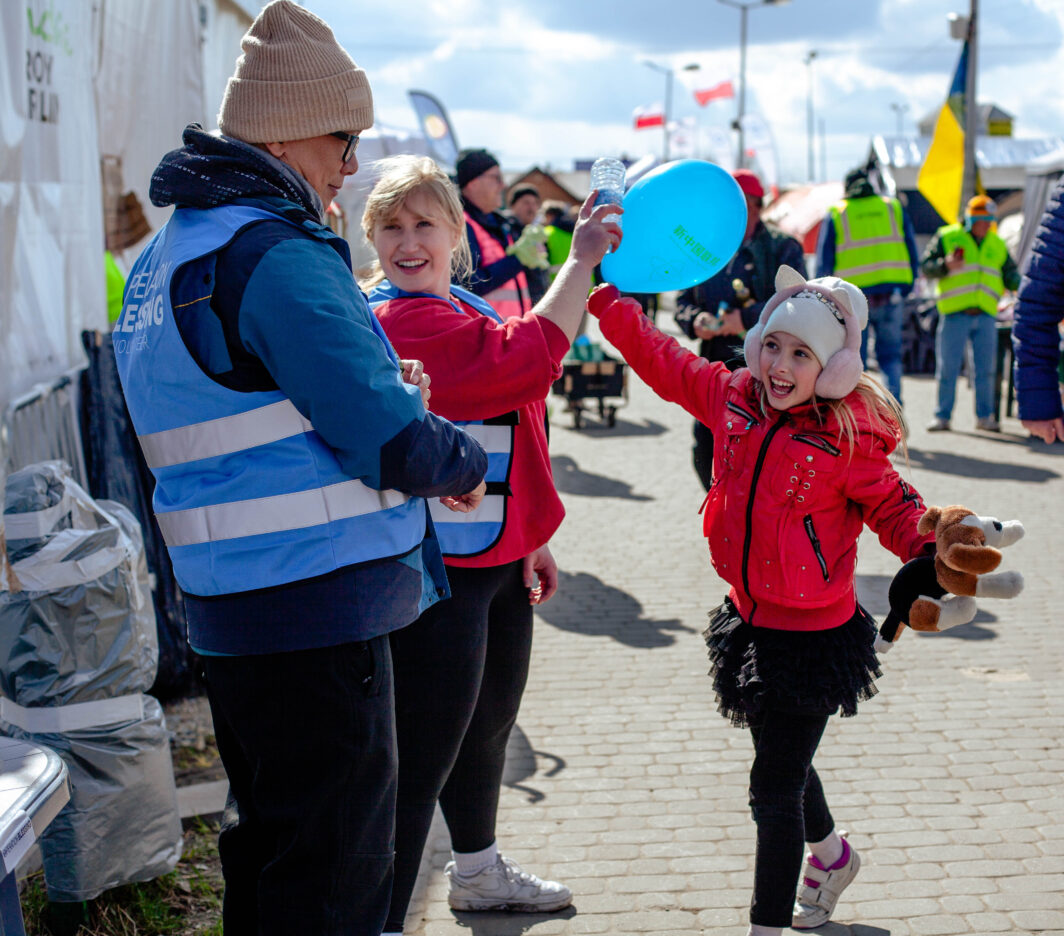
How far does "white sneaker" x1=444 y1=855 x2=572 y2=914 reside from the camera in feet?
10.2

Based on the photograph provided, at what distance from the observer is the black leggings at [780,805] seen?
8.74 feet

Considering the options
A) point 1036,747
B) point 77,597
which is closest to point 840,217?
point 1036,747

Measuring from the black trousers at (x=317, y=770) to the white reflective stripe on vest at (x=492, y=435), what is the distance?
0.75 m

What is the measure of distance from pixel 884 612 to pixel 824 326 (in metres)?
3.40

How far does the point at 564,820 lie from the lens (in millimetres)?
3682

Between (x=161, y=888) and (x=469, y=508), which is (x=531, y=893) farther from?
(x=469, y=508)

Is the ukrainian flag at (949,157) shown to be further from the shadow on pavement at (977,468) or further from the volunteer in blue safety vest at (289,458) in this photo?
the volunteer in blue safety vest at (289,458)

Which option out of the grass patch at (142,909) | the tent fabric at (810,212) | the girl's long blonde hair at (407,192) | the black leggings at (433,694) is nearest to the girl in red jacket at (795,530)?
the black leggings at (433,694)

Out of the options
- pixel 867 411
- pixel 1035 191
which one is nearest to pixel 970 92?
pixel 1035 191

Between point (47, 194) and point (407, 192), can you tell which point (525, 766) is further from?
point (47, 194)

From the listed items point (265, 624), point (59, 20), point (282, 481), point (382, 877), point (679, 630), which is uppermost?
point (59, 20)

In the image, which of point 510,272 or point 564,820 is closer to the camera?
point 564,820

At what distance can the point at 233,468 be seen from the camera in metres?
1.91

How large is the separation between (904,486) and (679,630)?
306 cm
